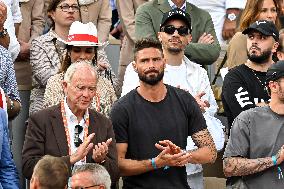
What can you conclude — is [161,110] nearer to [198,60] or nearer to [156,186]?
[156,186]

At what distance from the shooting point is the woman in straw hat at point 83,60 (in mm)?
9102

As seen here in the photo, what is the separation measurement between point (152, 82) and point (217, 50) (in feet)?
6.93

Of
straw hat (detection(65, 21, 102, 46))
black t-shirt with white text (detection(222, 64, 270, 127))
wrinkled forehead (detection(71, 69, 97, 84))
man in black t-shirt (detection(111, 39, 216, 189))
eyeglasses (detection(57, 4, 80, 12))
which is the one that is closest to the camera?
wrinkled forehead (detection(71, 69, 97, 84))

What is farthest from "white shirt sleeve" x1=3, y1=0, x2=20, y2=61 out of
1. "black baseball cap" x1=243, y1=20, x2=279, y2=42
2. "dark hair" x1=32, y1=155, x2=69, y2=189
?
"dark hair" x1=32, y1=155, x2=69, y2=189

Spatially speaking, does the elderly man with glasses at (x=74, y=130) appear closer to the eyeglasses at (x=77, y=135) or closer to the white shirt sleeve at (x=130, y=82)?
the eyeglasses at (x=77, y=135)

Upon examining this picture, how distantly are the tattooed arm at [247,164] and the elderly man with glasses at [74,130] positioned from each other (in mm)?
1111

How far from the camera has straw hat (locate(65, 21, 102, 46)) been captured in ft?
31.2

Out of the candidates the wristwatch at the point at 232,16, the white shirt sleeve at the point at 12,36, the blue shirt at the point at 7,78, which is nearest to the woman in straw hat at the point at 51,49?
the white shirt sleeve at the point at 12,36

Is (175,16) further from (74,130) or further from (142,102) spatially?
(74,130)

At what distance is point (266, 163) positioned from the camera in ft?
27.2

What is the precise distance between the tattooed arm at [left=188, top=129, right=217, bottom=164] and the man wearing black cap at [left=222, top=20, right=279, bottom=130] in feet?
2.17

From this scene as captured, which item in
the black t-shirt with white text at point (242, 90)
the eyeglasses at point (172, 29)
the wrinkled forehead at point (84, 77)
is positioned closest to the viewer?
the wrinkled forehead at point (84, 77)

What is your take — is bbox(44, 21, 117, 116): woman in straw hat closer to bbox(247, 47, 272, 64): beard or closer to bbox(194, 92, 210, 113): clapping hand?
bbox(194, 92, 210, 113): clapping hand

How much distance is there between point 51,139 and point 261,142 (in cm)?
198
